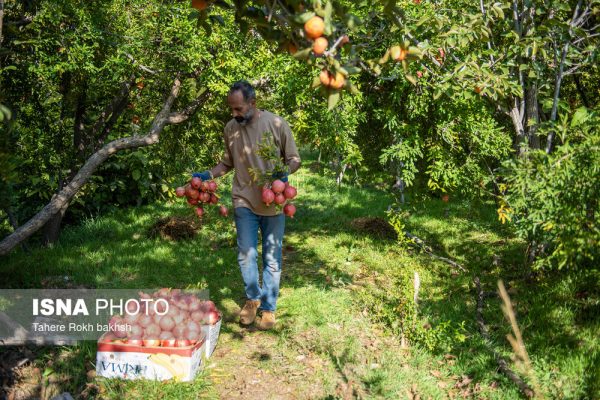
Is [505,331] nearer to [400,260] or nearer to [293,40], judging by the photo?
[400,260]

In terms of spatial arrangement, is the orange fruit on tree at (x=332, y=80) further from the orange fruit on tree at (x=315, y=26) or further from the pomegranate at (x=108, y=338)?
the pomegranate at (x=108, y=338)

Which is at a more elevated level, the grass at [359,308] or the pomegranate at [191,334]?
the pomegranate at [191,334]

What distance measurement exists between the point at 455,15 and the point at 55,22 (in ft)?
12.3

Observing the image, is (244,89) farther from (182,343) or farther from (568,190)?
(568,190)

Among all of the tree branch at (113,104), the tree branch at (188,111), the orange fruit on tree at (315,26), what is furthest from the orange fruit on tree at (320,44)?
the tree branch at (113,104)

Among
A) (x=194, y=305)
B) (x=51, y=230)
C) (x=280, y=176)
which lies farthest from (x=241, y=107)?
(x=51, y=230)

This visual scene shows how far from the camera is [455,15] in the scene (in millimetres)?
4512

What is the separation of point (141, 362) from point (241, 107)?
77.9 inches

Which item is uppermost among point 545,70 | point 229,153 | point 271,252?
point 545,70

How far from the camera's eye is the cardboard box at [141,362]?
11.2 feet

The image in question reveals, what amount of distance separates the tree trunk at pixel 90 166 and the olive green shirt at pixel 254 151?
175cm


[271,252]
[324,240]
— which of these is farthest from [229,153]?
[324,240]

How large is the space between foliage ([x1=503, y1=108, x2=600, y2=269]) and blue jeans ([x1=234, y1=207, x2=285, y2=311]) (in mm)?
1807

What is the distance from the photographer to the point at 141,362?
3434 mm
